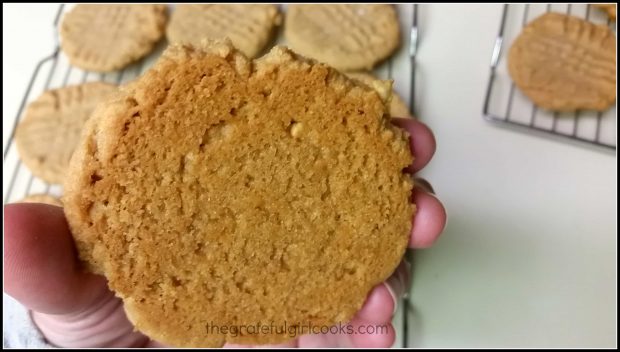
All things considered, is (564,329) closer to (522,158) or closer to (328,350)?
(522,158)

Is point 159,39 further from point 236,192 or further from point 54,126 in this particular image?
point 236,192

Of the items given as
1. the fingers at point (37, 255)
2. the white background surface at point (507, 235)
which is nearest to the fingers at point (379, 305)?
the white background surface at point (507, 235)

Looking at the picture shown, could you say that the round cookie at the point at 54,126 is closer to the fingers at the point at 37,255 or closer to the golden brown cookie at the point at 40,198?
the golden brown cookie at the point at 40,198

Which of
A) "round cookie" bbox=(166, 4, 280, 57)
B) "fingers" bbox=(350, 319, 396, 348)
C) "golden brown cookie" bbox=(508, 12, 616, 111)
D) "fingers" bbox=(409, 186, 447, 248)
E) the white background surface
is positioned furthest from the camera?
"round cookie" bbox=(166, 4, 280, 57)

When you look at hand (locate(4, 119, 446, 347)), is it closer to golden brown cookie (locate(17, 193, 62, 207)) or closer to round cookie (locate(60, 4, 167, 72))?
golden brown cookie (locate(17, 193, 62, 207))

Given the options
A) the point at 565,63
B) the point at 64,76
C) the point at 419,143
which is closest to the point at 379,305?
the point at 419,143

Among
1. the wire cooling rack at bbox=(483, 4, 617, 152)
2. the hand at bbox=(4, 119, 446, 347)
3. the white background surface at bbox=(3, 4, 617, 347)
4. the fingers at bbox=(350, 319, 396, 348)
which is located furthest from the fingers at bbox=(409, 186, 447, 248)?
the wire cooling rack at bbox=(483, 4, 617, 152)
